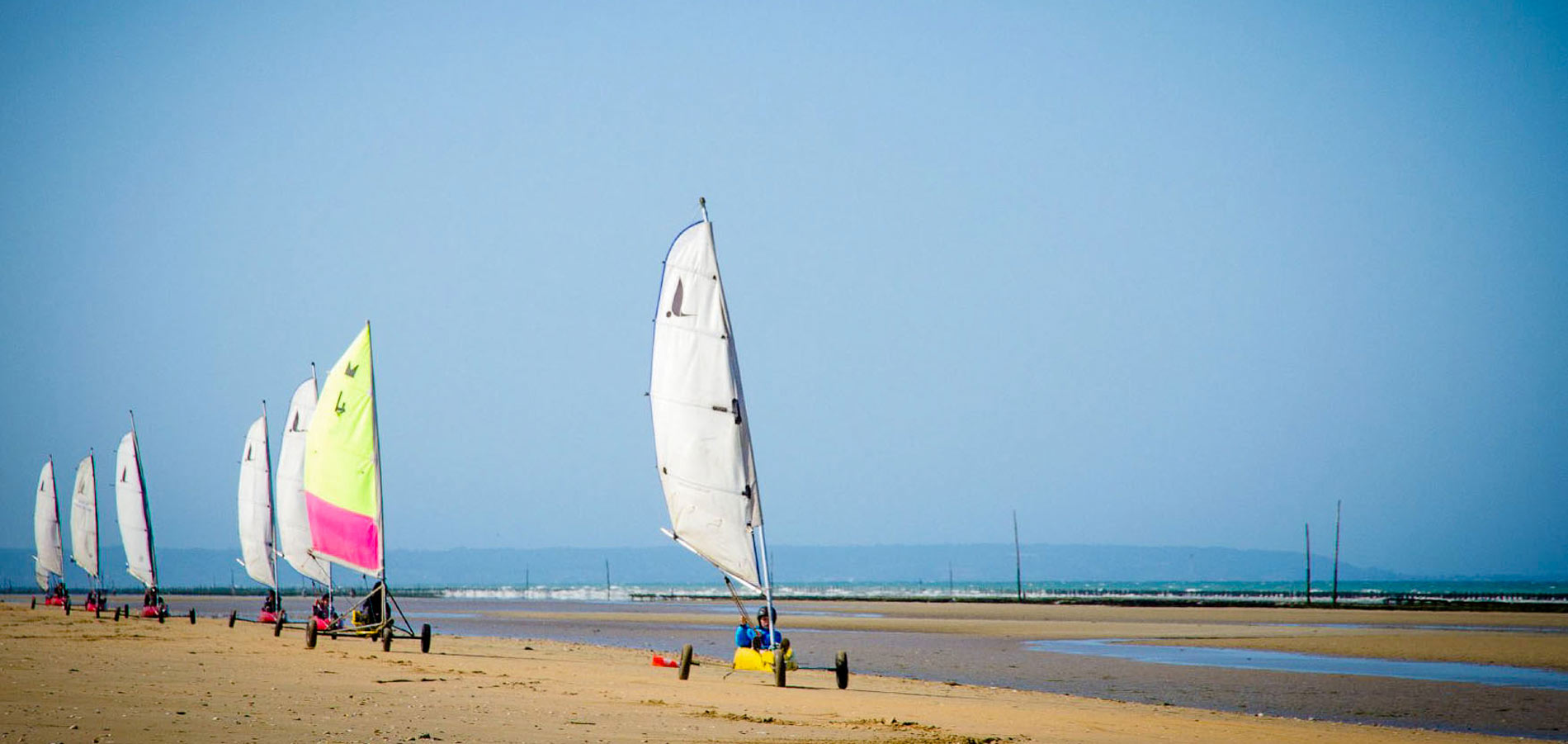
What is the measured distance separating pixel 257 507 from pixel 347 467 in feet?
50.0

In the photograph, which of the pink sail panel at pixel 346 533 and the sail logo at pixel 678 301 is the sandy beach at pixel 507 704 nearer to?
the pink sail panel at pixel 346 533

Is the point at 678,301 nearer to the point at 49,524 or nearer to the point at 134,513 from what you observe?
the point at 134,513

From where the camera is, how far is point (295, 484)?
37094 millimetres

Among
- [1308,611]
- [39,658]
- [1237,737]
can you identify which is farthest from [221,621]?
[1308,611]

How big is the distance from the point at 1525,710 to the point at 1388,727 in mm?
4205

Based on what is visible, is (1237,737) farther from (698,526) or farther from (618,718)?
(698,526)

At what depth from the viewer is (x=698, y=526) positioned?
20938 mm

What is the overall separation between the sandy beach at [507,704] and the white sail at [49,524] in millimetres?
35517

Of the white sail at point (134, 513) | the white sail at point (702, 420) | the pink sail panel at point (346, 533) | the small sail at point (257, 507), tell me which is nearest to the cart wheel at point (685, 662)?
the white sail at point (702, 420)

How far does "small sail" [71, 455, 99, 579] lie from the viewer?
2064 inches

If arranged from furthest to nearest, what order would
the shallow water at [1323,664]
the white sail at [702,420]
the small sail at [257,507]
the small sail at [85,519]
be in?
1. the small sail at [85,519]
2. the small sail at [257,507]
3. the shallow water at [1323,664]
4. the white sail at [702,420]

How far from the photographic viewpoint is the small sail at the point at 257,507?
41.2m

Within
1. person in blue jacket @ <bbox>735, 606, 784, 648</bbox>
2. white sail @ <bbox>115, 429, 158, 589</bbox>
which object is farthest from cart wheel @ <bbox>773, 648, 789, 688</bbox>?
white sail @ <bbox>115, 429, 158, 589</bbox>

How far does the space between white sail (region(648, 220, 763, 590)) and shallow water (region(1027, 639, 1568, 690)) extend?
1315cm
